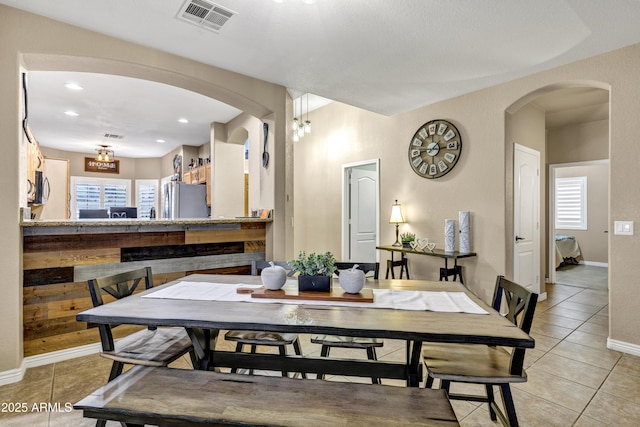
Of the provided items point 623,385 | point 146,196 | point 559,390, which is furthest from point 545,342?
point 146,196

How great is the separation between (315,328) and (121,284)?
1.41 m

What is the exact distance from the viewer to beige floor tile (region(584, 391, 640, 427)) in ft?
6.47

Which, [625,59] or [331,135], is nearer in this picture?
[625,59]

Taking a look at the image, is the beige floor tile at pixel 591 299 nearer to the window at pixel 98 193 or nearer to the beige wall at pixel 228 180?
the beige wall at pixel 228 180

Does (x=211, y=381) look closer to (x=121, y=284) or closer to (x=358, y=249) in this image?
(x=121, y=284)

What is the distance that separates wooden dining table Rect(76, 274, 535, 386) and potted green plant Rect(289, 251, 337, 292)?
16 centimetres

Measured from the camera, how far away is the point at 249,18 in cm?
248

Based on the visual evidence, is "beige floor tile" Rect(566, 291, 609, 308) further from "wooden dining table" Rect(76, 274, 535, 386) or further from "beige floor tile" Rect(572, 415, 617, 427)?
"wooden dining table" Rect(76, 274, 535, 386)

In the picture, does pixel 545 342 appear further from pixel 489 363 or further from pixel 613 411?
pixel 489 363

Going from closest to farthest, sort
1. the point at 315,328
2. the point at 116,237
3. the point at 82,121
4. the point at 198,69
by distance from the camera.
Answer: the point at 315,328 < the point at 116,237 < the point at 198,69 < the point at 82,121

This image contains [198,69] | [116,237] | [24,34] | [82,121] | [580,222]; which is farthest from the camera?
[580,222]

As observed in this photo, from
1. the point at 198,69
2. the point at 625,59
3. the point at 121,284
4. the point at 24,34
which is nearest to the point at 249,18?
the point at 198,69

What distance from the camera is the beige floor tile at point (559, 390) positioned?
7.10ft

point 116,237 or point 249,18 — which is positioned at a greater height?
point 249,18
